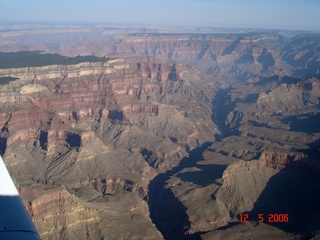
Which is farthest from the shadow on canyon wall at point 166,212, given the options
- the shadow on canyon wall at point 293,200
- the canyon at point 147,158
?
the shadow on canyon wall at point 293,200

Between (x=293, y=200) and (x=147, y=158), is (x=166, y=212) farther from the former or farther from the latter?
(x=147, y=158)

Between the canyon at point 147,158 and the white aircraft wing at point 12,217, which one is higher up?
the white aircraft wing at point 12,217

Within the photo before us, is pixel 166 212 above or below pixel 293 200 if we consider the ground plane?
below

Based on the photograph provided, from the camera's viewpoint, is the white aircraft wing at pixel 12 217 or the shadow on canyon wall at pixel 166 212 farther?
the shadow on canyon wall at pixel 166 212

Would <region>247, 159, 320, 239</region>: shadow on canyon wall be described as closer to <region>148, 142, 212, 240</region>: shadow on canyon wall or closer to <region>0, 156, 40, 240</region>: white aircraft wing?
<region>148, 142, 212, 240</region>: shadow on canyon wall
